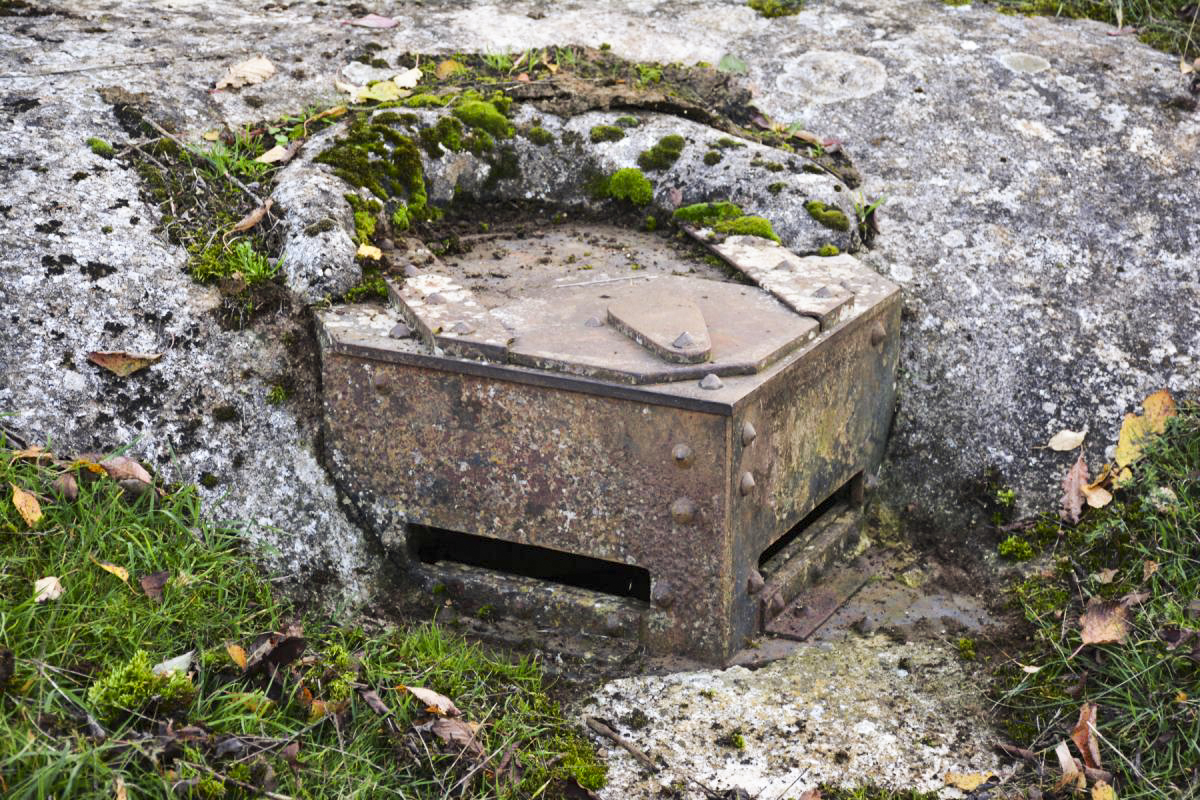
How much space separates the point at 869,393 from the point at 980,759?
113 cm

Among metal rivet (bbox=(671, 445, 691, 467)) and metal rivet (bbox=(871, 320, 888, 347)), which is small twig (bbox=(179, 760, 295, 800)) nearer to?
metal rivet (bbox=(671, 445, 691, 467))

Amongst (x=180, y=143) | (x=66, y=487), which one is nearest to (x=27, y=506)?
(x=66, y=487)

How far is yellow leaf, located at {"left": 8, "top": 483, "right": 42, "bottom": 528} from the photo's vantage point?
295 cm

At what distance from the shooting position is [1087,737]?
2891 millimetres

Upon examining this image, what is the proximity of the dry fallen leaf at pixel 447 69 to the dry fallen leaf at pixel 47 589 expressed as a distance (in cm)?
253

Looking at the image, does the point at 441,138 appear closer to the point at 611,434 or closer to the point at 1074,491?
the point at 611,434

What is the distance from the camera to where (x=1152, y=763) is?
279 cm

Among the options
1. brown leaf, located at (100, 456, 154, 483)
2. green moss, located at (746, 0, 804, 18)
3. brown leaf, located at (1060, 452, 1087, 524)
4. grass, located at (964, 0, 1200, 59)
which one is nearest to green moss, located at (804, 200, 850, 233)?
brown leaf, located at (1060, 452, 1087, 524)

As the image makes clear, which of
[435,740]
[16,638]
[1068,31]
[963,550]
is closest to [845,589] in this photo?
[963,550]

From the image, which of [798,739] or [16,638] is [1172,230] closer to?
[798,739]

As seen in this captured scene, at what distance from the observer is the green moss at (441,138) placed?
4.03m

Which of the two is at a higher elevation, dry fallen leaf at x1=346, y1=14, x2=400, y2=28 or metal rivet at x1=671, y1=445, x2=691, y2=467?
dry fallen leaf at x1=346, y1=14, x2=400, y2=28

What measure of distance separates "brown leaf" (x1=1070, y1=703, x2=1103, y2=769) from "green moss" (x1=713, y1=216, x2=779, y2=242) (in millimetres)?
1683

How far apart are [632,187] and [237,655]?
6.85 ft
